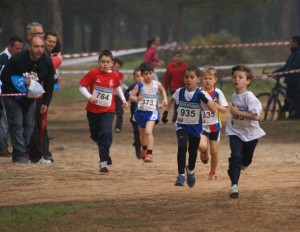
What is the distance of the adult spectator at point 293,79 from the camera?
84.2 ft

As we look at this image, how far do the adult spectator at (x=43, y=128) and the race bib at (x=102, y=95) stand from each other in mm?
1288

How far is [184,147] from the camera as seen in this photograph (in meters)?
13.5

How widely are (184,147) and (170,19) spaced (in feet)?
230

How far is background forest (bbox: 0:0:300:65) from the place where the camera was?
1615 inches

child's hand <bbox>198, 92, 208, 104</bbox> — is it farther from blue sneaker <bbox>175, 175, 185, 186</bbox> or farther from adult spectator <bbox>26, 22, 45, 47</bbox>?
adult spectator <bbox>26, 22, 45, 47</bbox>

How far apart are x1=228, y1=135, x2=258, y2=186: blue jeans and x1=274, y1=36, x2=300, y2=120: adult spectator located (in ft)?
43.0

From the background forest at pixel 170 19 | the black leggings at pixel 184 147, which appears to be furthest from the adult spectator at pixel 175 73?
the black leggings at pixel 184 147

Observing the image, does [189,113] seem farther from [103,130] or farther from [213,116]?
[103,130]

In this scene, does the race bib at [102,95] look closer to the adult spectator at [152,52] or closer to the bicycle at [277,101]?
the bicycle at [277,101]

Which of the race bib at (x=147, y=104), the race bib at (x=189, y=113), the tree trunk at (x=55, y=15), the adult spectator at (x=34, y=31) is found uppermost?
the adult spectator at (x=34, y=31)

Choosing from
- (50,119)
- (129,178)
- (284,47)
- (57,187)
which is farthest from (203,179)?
(284,47)

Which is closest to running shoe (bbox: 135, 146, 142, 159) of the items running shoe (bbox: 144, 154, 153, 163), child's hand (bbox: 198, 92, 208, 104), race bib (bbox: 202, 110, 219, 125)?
running shoe (bbox: 144, 154, 153, 163)

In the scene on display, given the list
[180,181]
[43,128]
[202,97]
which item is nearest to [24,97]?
[43,128]

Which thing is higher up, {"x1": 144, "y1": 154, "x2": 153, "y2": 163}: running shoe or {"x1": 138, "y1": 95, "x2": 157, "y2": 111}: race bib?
{"x1": 138, "y1": 95, "x2": 157, "y2": 111}: race bib
